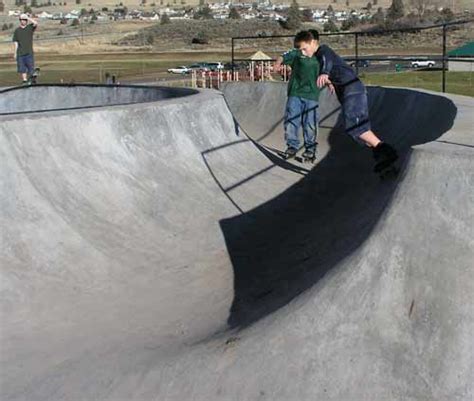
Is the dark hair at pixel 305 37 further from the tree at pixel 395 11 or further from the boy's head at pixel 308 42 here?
the tree at pixel 395 11

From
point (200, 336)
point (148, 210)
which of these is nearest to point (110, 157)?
point (148, 210)

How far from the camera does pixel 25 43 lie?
1449 cm

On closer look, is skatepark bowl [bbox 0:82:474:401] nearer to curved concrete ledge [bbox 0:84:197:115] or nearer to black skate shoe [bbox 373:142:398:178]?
black skate shoe [bbox 373:142:398:178]

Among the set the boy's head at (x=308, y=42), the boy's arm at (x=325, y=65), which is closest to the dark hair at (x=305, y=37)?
the boy's head at (x=308, y=42)

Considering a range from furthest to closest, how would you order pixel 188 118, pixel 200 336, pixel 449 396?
pixel 188 118 → pixel 200 336 → pixel 449 396

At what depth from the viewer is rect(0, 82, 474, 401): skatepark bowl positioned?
420 centimetres

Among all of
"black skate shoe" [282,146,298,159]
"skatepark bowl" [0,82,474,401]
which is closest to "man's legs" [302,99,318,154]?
"black skate shoe" [282,146,298,159]

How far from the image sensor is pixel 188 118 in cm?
916

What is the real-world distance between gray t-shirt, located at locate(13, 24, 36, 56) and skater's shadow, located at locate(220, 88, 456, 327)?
20.1ft

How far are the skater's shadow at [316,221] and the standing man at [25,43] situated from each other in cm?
615

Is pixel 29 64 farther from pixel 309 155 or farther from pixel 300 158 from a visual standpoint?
pixel 309 155

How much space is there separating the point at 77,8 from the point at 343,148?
18157cm

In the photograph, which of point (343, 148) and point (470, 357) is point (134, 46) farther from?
point (470, 357)

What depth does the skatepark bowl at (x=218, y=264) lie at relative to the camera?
4.20m
